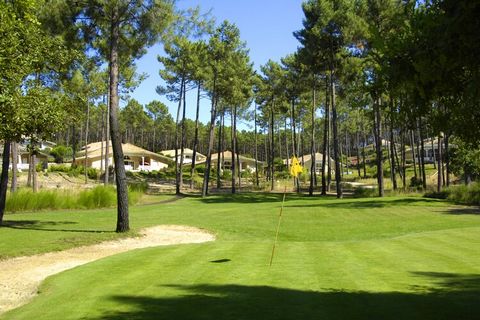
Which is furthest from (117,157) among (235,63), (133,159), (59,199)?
(133,159)

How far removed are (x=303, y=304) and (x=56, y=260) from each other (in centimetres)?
785

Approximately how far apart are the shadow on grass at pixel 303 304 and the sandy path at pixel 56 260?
271cm

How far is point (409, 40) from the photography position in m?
5.42

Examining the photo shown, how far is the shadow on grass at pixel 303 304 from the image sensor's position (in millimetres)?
6277

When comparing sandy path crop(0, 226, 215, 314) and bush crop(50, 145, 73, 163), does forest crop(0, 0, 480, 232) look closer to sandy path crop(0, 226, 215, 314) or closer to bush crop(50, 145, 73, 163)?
sandy path crop(0, 226, 215, 314)

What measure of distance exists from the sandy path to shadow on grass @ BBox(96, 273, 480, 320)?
271 centimetres

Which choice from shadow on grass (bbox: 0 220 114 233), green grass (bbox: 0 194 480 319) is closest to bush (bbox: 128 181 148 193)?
shadow on grass (bbox: 0 220 114 233)

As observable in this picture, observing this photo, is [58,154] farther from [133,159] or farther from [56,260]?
[56,260]

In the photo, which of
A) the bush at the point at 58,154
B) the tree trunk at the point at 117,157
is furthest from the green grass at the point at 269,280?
the bush at the point at 58,154

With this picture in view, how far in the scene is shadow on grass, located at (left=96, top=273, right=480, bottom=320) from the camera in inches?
247

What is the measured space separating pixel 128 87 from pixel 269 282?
41439mm

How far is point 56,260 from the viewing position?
1219 cm

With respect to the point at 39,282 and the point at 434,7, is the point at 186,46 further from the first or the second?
the point at 434,7

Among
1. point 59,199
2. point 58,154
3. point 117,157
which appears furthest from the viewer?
point 58,154
